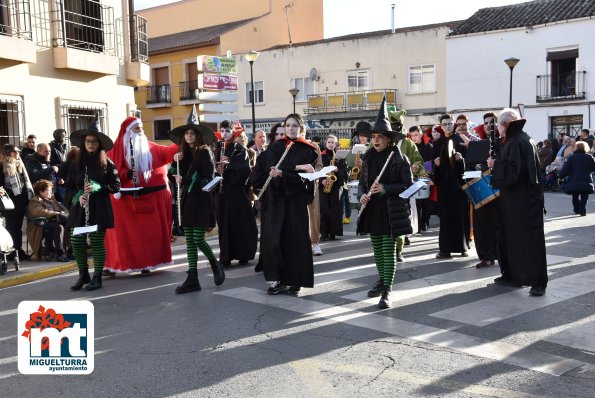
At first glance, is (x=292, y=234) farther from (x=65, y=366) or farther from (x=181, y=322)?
(x=65, y=366)

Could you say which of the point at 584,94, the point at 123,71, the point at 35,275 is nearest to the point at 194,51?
the point at 584,94

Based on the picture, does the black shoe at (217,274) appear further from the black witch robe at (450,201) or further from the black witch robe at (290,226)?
the black witch robe at (450,201)

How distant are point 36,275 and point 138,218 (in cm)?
172

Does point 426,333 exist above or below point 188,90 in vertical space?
below

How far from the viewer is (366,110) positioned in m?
37.4

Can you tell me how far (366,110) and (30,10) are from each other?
1000 inches

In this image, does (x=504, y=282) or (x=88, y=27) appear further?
(x=88, y=27)

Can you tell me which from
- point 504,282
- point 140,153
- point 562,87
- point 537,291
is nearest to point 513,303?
point 537,291

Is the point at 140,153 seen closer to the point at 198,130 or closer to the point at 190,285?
the point at 198,130

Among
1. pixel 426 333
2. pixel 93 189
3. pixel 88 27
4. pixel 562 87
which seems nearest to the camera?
pixel 426 333

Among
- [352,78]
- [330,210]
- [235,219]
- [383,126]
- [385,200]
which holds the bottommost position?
[330,210]

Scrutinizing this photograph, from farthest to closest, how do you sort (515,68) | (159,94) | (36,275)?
(159,94)
(515,68)
(36,275)

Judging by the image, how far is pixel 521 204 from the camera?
732 centimetres

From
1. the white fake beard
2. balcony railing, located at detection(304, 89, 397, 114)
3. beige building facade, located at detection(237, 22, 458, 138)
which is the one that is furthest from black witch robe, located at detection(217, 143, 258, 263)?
balcony railing, located at detection(304, 89, 397, 114)
